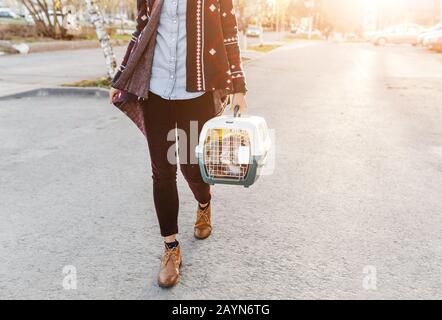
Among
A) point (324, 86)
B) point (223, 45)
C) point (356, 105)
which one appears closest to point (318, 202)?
point (223, 45)

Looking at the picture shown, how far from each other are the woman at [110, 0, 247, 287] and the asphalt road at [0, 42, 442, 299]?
1.35 ft

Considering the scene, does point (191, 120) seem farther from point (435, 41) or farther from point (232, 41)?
point (435, 41)

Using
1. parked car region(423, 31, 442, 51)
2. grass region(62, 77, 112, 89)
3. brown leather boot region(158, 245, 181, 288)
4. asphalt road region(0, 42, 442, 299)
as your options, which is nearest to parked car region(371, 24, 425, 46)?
parked car region(423, 31, 442, 51)

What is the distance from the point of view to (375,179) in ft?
16.7

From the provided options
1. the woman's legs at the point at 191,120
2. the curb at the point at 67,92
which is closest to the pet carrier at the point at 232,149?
the woman's legs at the point at 191,120

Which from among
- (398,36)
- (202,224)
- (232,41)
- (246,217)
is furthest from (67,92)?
(398,36)

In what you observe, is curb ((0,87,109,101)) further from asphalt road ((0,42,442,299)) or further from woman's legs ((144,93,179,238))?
woman's legs ((144,93,179,238))

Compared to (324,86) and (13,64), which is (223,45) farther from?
(13,64)

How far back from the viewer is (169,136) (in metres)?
2.95

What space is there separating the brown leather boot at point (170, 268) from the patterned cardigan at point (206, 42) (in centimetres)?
98

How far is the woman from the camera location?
111 inches

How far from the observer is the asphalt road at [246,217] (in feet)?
9.72

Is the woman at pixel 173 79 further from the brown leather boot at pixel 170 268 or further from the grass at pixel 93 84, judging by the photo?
the grass at pixel 93 84
